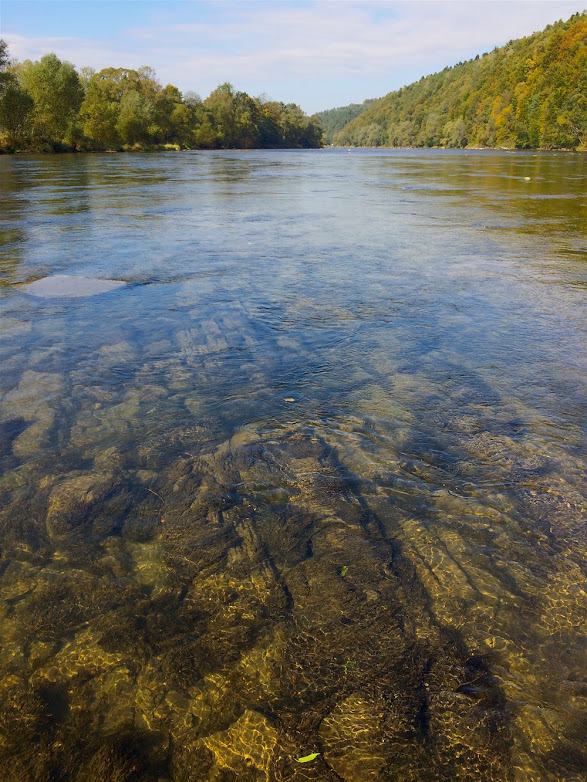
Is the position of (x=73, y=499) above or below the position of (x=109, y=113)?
below

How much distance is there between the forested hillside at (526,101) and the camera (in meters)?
91.3

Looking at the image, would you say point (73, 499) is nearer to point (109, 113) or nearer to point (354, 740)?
point (354, 740)

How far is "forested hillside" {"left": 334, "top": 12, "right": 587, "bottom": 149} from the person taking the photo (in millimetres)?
91256

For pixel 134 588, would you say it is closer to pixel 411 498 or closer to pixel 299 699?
pixel 299 699

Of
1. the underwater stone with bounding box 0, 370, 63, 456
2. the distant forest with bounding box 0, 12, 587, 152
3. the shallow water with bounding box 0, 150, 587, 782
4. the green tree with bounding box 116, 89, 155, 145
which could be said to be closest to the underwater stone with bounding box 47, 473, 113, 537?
the shallow water with bounding box 0, 150, 587, 782

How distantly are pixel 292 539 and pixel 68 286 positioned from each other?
23.6ft

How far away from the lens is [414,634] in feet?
8.54

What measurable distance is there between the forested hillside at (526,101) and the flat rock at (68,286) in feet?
334

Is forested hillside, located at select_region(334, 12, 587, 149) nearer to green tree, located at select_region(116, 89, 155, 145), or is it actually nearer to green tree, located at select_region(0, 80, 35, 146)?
green tree, located at select_region(116, 89, 155, 145)

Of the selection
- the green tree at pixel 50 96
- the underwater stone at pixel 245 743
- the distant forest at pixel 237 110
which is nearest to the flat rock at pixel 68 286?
the underwater stone at pixel 245 743

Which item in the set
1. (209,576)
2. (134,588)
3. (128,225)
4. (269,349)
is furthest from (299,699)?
(128,225)

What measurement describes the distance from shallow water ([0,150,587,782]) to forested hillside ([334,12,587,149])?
10265cm

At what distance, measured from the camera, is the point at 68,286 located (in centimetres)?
871

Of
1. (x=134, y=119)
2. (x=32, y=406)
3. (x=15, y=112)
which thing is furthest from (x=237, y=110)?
(x=32, y=406)
